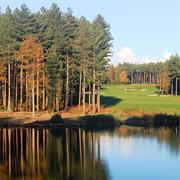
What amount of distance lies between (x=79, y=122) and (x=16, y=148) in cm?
2487

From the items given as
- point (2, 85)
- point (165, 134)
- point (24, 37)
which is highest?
point (24, 37)

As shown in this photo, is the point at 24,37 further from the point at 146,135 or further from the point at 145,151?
the point at 145,151

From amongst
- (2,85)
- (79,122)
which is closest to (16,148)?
(79,122)

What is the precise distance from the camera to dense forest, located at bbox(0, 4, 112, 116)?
7531 cm

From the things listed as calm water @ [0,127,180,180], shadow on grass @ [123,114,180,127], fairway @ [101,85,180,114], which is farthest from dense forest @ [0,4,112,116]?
calm water @ [0,127,180,180]

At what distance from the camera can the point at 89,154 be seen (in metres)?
→ 39.5

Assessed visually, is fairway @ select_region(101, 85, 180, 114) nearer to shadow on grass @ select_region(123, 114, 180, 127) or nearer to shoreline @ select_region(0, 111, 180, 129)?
shadow on grass @ select_region(123, 114, 180, 127)

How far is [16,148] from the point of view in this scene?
138 ft

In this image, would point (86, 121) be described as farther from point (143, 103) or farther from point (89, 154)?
point (143, 103)

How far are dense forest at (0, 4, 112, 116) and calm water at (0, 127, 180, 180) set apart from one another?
67.5 feet

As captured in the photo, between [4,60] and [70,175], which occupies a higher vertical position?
[4,60]

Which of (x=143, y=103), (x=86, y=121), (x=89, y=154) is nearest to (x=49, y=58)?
(x=86, y=121)

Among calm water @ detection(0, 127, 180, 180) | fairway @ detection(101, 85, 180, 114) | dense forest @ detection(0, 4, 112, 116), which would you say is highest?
dense forest @ detection(0, 4, 112, 116)

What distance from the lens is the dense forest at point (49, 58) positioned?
247 ft
